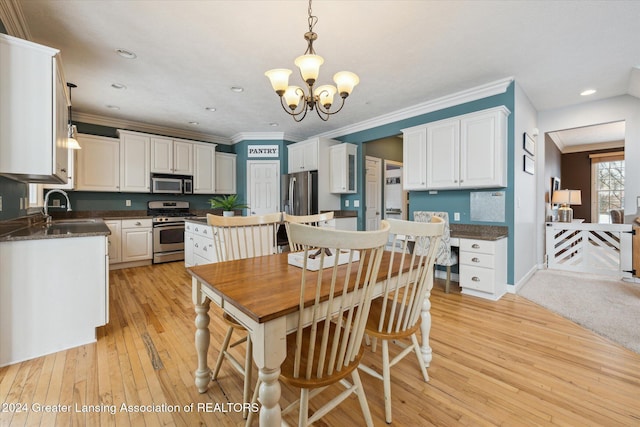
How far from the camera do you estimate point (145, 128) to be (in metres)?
5.12

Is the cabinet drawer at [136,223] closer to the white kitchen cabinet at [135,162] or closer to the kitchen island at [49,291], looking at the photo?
the white kitchen cabinet at [135,162]

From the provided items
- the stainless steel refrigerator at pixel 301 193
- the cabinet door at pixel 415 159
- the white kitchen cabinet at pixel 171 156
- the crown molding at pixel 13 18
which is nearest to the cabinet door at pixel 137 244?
the white kitchen cabinet at pixel 171 156

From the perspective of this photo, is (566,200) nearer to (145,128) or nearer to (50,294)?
(50,294)

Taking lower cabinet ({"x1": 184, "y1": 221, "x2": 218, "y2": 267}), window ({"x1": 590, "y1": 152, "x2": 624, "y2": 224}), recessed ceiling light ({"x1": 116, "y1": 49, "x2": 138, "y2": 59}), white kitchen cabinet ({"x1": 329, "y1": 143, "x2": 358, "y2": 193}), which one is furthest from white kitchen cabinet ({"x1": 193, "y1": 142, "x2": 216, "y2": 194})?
window ({"x1": 590, "y1": 152, "x2": 624, "y2": 224})

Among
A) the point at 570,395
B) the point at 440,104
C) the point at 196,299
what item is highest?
the point at 440,104

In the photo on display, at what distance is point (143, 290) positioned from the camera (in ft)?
11.2

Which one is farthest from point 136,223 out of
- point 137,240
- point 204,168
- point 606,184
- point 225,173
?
point 606,184

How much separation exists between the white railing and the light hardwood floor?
2.60 metres

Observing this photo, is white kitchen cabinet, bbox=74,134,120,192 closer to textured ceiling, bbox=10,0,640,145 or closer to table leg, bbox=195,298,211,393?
textured ceiling, bbox=10,0,640,145

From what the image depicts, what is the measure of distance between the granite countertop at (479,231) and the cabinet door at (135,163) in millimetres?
5197

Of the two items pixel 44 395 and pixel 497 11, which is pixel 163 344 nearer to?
pixel 44 395

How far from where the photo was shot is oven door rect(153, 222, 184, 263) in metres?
4.78

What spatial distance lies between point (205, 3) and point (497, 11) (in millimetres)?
→ 2214

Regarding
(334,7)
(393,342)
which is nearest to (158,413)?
(393,342)
